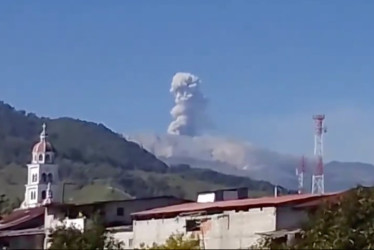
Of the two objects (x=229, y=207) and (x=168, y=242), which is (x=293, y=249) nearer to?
(x=168, y=242)

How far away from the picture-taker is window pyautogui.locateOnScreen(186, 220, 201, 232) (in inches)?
2576

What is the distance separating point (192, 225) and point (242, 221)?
3803 millimetres

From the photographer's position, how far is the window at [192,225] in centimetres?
6544

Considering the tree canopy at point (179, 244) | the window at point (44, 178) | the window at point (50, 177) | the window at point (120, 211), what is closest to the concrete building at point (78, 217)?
the window at point (120, 211)

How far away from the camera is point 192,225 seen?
66250 millimetres

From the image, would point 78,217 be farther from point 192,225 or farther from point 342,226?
point 342,226

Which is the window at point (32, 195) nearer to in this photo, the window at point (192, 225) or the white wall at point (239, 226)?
the window at point (192, 225)

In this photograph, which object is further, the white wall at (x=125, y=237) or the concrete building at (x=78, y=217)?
the concrete building at (x=78, y=217)

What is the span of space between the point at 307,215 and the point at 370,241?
5903mm

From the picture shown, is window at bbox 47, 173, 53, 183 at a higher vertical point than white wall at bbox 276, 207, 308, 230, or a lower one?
higher

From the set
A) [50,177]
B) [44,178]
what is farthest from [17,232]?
[44,178]

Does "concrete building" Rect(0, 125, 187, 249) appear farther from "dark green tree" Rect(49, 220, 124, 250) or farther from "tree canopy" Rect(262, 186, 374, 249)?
"tree canopy" Rect(262, 186, 374, 249)

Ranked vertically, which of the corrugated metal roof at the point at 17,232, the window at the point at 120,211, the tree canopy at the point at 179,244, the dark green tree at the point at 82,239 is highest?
the window at the point at 120,211

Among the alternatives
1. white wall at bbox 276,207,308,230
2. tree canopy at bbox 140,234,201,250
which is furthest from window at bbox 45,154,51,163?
tree canopy at bbox 140,234,201,250
